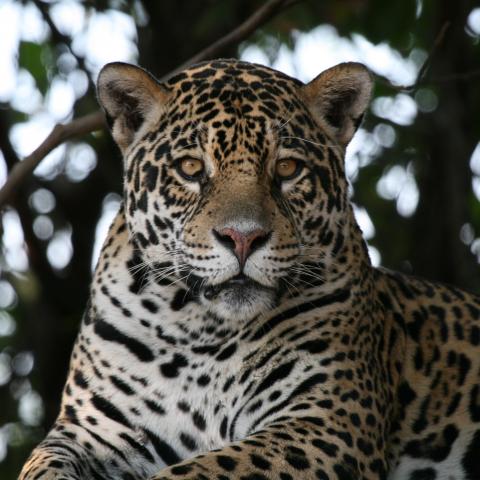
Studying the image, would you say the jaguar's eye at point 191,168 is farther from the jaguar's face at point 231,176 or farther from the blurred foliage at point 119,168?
the blurred foliage at point 119,168

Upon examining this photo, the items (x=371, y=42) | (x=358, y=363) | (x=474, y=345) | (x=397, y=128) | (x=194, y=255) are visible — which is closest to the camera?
(x=194, y=255)

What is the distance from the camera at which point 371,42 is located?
9.33 meters

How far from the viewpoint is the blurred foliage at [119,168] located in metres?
10.2

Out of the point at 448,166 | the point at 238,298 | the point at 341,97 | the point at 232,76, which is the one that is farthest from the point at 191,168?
the point at 448,166

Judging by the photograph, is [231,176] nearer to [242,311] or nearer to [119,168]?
[242,311]

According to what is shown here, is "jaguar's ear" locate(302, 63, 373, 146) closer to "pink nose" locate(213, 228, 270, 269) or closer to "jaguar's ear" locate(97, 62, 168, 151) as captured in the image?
"jaguar's ear" locate(97, 62, 168, 151)

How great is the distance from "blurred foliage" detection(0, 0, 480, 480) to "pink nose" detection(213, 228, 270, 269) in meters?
3.49

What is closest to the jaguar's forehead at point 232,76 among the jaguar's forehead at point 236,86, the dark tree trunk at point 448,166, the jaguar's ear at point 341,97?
the jaguar's forehead at point 236,86

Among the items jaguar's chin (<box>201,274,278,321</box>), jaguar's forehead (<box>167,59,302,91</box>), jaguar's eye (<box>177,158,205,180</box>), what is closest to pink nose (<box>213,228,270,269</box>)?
jaguar's chin (<box>201,274,278,321</box>)

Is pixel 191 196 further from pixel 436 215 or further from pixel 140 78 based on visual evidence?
pixel 436 215

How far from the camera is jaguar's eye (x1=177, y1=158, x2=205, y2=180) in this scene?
6680mm

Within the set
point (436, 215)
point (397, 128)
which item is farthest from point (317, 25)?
point (436, 215)

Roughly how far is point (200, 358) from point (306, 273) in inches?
27.8

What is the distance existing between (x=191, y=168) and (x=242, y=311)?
2.53ft
